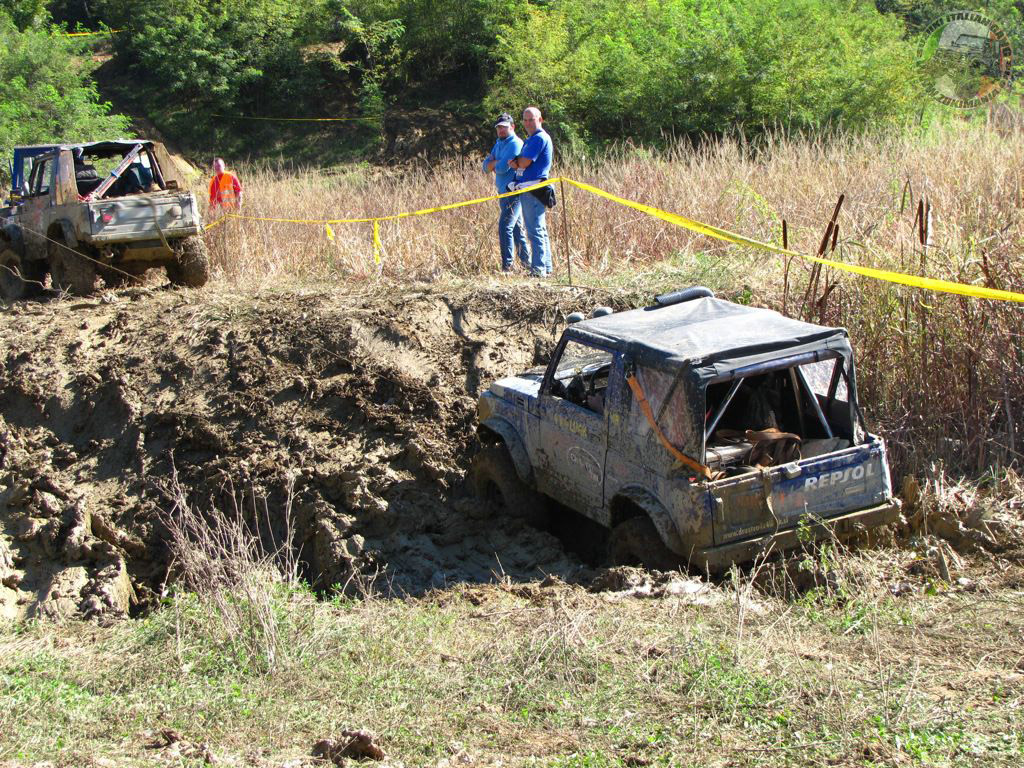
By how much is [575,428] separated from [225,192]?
9793mm

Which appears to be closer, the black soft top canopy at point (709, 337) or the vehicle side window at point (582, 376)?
the black soft top canopy at point (709, 337)

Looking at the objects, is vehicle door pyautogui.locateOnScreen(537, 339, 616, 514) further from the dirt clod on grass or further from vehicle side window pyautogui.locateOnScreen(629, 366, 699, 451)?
the dirt clod on grass

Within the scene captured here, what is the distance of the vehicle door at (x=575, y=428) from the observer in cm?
662

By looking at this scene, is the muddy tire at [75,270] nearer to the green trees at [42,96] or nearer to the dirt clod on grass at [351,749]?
the dirt clod on grass at [351,749]

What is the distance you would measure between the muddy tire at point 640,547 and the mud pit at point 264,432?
1.76 ft

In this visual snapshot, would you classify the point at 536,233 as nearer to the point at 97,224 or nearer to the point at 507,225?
the point at 507,225

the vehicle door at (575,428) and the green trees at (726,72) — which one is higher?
the green trees at (726,72)

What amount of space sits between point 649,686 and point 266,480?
4.68 m

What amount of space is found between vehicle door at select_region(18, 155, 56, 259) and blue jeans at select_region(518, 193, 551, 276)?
559 cm

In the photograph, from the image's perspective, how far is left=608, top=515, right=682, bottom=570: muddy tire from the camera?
6230 millimetres

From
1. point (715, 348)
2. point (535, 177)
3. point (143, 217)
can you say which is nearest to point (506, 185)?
point (535, 177)

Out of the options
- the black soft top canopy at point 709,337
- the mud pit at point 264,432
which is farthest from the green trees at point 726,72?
the black soft top canopy at point 709,337

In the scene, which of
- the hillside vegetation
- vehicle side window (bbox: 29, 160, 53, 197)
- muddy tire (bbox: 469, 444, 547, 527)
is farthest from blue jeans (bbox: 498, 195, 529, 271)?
the hillside vegetation

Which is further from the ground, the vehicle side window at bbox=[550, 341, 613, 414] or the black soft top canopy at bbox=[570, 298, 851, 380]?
the black soft top canopy at bbox=[570, 298, 851, 380]
